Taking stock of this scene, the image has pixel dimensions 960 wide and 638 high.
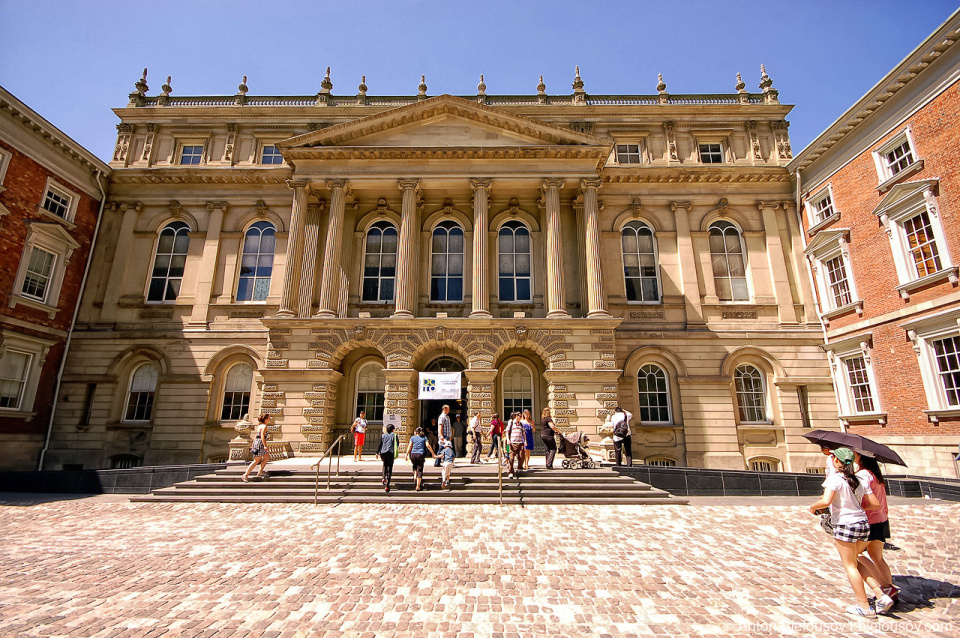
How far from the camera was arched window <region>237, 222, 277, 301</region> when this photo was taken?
876 inches

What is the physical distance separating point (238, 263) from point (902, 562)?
25.2 meters

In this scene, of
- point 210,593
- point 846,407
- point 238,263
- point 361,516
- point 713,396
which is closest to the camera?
point 210,593

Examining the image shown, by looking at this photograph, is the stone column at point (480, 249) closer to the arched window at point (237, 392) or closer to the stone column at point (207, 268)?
the arched window at point (237, 392)

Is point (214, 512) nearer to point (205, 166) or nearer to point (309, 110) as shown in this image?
point (205, 166)

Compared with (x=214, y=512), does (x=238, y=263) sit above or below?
above

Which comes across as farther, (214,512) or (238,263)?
(238,263)

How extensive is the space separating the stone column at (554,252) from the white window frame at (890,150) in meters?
12.1

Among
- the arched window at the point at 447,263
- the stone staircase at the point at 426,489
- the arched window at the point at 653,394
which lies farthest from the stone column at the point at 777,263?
the arched window at the point at 447,263

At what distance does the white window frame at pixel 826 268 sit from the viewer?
730 inches

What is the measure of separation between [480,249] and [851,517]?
643 inches

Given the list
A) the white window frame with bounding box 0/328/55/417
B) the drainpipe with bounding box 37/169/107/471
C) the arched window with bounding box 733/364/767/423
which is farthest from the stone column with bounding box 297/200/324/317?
the arched window with bounding box 733/364/767/423

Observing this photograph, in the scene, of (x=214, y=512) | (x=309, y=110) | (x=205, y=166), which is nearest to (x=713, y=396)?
(x=214, y=512)

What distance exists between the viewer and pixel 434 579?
6.39 metres

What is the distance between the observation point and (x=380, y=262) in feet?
72.1
